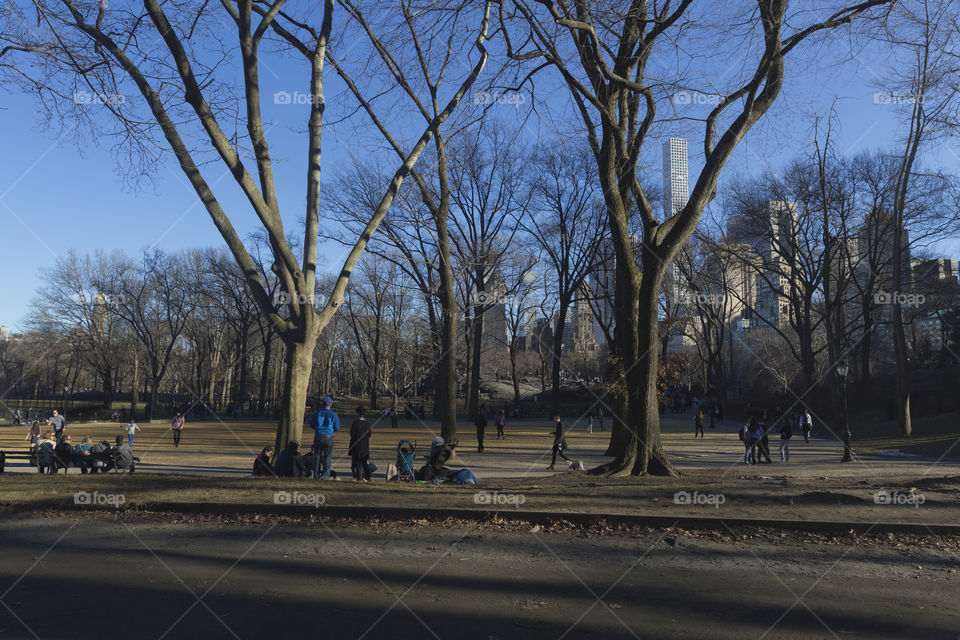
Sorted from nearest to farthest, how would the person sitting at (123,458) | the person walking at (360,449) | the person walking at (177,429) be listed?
the person walking at (360,449), the person sitting at (123,458), the person walking at (177,429)

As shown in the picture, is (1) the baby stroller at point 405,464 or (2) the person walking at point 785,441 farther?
(2) the person walking at point 785,441

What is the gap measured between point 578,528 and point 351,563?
2.62 metres

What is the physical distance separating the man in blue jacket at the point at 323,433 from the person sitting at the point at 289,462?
318 mm

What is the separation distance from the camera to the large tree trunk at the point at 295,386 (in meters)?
12.9

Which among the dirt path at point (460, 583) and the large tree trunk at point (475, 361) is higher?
the large tree trunk at point (475, 361)

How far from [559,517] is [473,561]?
1626 millimetres

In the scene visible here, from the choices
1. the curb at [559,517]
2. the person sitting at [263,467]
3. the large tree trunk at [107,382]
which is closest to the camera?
the curb at [559,517]

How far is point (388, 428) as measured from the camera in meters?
41.5

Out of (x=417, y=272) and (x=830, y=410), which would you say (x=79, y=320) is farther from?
(x=830, y=410)

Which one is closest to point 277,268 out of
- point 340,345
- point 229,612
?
point 229,612

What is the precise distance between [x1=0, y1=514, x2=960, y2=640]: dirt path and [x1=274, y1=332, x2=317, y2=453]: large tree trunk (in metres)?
5.52

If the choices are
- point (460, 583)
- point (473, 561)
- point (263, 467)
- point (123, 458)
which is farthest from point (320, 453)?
point (460, 583)

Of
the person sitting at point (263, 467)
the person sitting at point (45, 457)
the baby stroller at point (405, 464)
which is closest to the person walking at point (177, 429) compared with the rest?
the person sitting at point (45, 457)

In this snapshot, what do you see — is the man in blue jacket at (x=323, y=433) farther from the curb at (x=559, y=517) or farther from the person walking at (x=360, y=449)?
the curb at (x=559, y=517)
